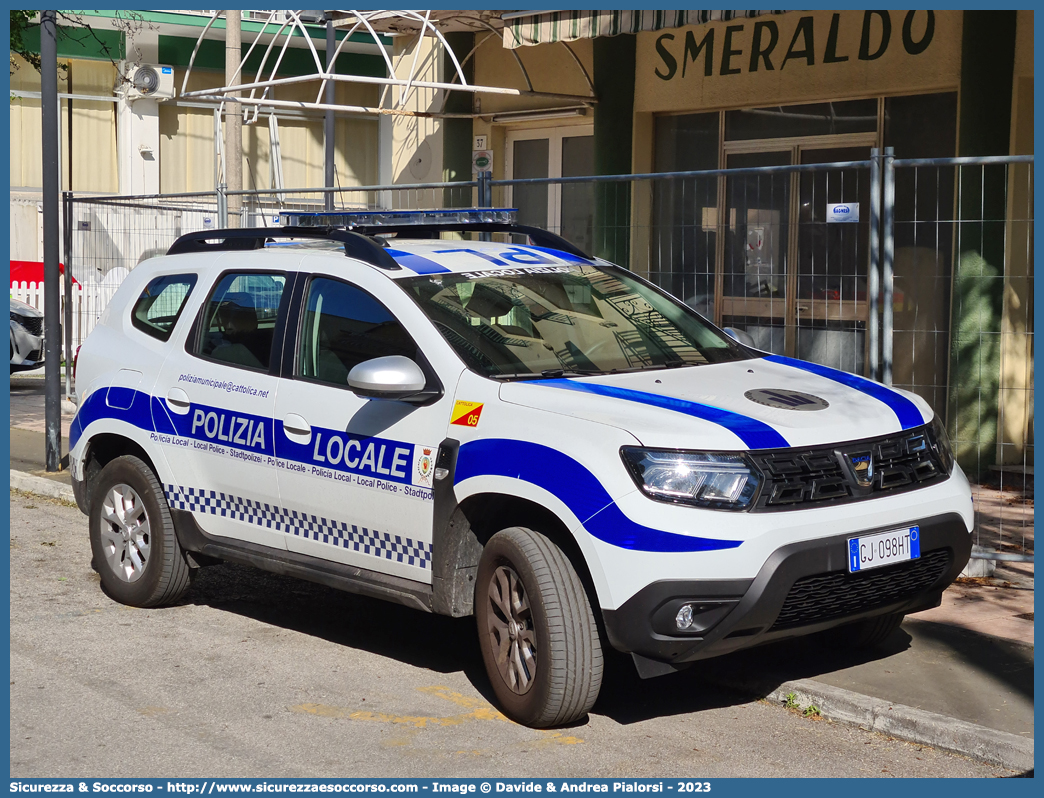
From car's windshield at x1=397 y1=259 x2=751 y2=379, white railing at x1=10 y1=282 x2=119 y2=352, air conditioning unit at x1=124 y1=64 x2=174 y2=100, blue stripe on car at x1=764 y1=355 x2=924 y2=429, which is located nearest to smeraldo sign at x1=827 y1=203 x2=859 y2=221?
car's windshield at x1=397 y1=259 x2=751 y2=379

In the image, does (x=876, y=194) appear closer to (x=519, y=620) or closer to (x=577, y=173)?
(x=519, y=620)

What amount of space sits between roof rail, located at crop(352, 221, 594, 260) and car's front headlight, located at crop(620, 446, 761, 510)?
2124 millimetres

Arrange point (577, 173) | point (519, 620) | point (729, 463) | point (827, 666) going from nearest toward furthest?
point (729, 463)
point (519, 620)
point (827, 666)
point (577, 173)

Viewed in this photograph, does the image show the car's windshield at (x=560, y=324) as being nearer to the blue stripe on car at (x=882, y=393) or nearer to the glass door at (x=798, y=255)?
the blue stripe on car at (x=882, y=393)

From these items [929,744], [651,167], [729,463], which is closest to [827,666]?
[929,744]

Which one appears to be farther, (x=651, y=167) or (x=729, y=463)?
(x=651, y=167)

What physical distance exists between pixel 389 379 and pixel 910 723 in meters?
2.46

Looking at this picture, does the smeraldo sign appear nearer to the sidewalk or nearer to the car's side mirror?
the sidewalk

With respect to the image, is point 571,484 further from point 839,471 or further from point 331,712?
point 331,712

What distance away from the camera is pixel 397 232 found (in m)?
6.81

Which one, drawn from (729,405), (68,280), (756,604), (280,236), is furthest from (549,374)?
(68,280)

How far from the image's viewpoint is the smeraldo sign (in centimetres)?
765

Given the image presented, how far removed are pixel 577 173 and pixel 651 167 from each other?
1.42 metres

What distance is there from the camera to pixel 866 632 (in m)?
5.86
